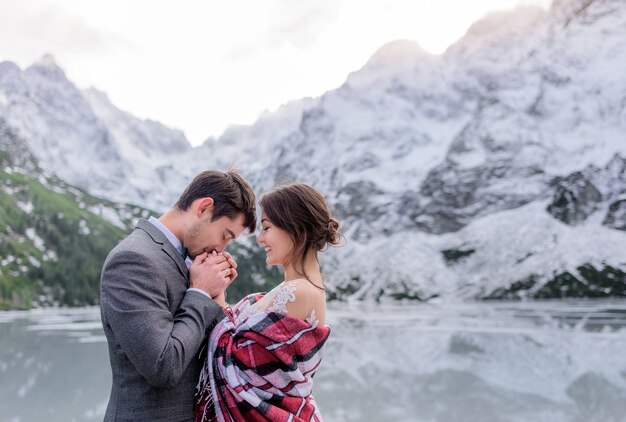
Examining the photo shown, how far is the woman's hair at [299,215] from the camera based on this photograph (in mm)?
4398

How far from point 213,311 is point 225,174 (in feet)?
3.32

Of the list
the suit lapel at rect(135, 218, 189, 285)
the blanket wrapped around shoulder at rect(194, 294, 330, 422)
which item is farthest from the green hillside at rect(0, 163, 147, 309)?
the blanket wrapped around shoulder at rect(194, 294, 330, 422)

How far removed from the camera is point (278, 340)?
3.81m

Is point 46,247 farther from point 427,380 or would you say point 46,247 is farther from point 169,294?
point 169,294

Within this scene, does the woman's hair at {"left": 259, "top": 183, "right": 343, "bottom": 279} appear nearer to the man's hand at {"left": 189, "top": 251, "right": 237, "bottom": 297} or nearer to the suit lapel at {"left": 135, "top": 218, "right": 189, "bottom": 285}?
the man's hand at {"left": 189, "top": 251, "right": 237, "bottom": 297}

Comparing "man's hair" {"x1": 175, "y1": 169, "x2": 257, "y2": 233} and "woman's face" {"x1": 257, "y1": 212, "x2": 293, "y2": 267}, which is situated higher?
"man's hair" {"x1": 175, "y1": 169, "x2": 257, "y2": 233}

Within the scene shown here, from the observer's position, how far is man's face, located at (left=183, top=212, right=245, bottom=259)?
13.9 ft

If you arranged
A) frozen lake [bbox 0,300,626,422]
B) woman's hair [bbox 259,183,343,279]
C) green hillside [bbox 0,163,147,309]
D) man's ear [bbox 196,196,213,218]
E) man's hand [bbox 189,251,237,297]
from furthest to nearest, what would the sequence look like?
1. green hillside [bbox 0,163,147,309]
2. frozen lake [bbox 0,300,626,422]
3. woman's hair [bbox 259,183,343,279]
4. man's ear [bbox 196,196,213,218]
5. man's hand [bbox 189,251,237,297]

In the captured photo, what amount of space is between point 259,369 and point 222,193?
127 centimetres

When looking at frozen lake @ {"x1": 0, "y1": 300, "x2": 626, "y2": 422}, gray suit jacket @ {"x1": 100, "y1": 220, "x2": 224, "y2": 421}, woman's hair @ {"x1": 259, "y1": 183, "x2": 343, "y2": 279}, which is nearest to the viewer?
gray suit jacket @ {"x1": 100, "y1": 220, "x2": 224, "y2": 421}

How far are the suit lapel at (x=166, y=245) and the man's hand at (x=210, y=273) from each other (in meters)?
0.07

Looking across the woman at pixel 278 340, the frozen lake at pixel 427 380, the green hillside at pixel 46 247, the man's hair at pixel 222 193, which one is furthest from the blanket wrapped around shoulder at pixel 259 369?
the green hillside at pixel 46 247

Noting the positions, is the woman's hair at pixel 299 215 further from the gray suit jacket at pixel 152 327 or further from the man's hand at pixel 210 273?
the gray suit jacket at pixel 152 327

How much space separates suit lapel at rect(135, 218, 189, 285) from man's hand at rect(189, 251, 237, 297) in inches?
2.8
